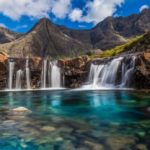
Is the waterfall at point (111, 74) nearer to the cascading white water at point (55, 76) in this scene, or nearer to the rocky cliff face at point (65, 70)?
the rocky cliff face at point (65, 70)

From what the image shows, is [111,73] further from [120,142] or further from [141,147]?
[141,147]

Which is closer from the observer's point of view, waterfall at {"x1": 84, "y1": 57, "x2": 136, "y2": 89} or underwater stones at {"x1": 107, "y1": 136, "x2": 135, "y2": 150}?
underwater stones at {"x1": 107, "y1": 136, "x2": 135, "y2": 150}

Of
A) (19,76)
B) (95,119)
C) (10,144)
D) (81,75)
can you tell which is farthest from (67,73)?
(10,144)

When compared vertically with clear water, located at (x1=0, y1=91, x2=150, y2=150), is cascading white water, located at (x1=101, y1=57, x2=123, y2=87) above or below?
above

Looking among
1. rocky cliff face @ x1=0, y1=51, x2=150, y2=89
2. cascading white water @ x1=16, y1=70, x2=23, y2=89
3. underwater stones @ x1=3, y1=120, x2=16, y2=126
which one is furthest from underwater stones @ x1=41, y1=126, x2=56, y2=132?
cascading white water @ x1=16, y1=70, x2=23, y2=89

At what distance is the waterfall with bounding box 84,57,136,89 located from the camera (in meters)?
57.2

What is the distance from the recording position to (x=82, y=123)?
20.9 meters

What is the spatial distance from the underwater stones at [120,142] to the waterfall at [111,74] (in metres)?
40.6

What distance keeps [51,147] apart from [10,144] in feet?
8.25

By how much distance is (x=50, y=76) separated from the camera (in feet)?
227

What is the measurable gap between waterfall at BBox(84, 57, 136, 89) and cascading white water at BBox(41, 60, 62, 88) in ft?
27.0

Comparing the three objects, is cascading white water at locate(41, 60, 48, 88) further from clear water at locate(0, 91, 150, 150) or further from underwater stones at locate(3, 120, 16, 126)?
underwater stones at locate(3, 120, 16, 126)

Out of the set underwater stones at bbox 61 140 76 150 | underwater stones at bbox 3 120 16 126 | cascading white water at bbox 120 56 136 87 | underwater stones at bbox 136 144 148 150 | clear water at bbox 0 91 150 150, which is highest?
cascading white water at bbox 120 56 136 87

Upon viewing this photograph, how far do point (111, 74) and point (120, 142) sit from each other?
1794 inches
